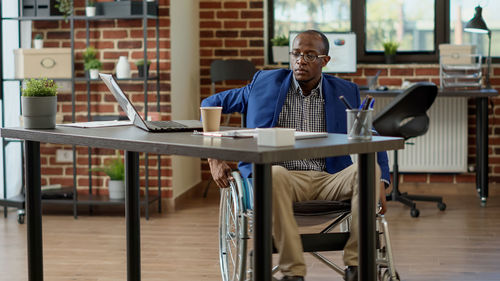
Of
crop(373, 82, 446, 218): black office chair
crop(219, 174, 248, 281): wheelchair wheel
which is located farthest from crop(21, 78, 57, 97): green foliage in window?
crop(373, 82, 446, 218): black office chair

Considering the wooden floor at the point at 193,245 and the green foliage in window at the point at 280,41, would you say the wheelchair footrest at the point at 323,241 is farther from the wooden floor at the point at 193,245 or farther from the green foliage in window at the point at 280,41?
the green foliage in window at the point at 280,41

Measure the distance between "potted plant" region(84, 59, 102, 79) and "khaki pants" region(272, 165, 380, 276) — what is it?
2.37 m

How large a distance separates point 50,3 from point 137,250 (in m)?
2.56

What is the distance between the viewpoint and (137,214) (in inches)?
114

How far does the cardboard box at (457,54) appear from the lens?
5426 mm

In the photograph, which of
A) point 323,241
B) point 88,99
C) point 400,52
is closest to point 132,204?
point 323,241

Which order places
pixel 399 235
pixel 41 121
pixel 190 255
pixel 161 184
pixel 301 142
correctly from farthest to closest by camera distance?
pixel 161 184
pixel 399 235
pixel 190 255
pixel 41 121
pixel 301 142

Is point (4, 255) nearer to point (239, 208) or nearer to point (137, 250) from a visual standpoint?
point (137, 250)

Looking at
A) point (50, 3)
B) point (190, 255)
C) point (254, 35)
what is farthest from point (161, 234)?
point (254, 35)

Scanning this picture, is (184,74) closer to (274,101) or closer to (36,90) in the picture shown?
(274,101)

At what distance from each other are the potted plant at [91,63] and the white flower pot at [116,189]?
0.69 metres

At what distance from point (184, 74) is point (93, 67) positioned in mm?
791

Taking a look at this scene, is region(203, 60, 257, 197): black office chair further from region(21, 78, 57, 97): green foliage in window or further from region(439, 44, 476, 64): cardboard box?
region(21, 78, 57, 97): green foliage in window

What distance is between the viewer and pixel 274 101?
123 inches
